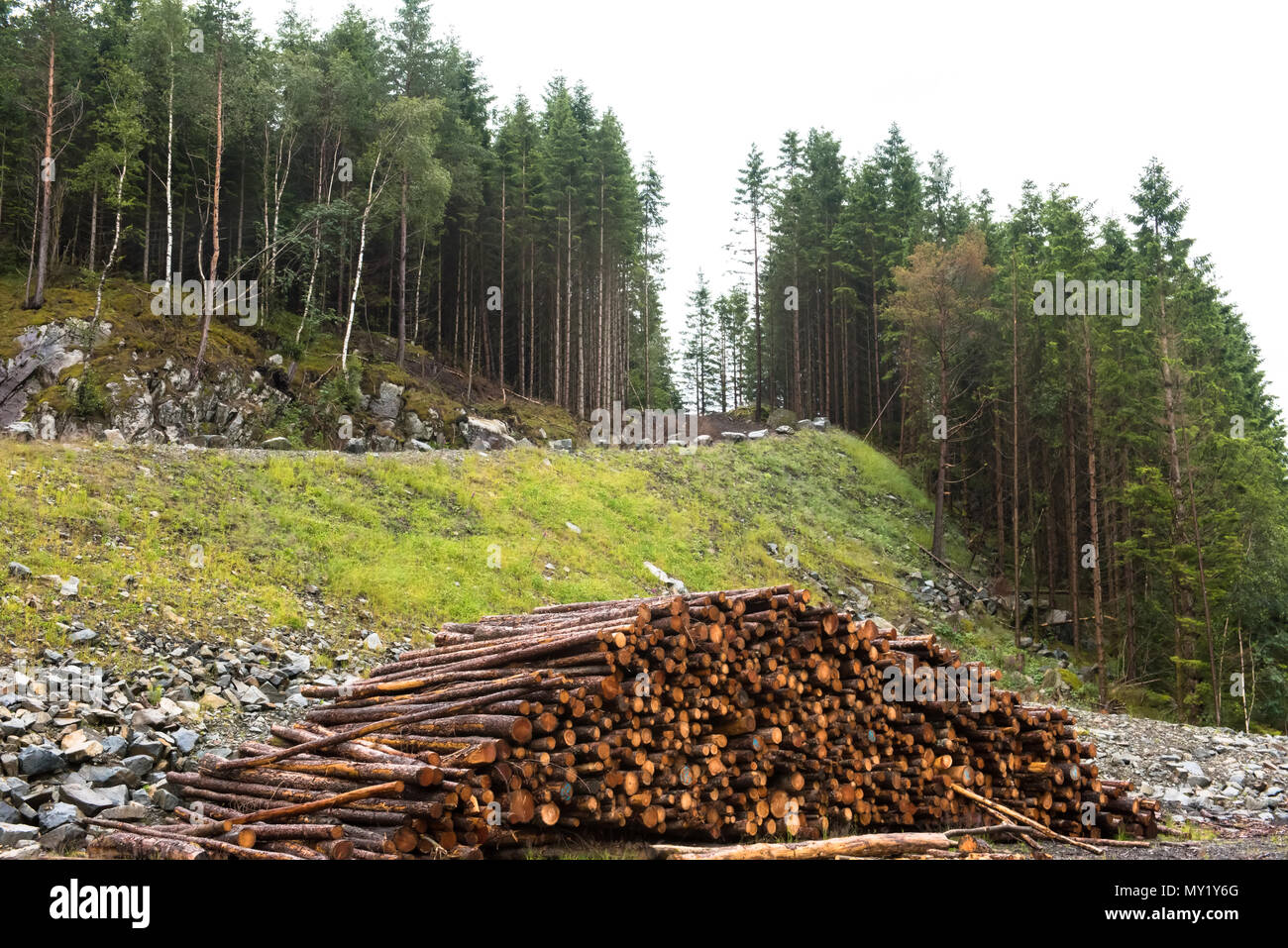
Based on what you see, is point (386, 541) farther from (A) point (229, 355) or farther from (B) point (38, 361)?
(B) point (38, 361)

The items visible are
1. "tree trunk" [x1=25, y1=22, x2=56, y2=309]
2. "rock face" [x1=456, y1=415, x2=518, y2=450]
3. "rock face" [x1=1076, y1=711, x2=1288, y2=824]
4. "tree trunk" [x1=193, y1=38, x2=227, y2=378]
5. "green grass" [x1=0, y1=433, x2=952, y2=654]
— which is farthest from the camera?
"rock face" [x1=456, y1=415, x2=518, y2=450]

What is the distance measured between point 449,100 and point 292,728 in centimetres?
4002

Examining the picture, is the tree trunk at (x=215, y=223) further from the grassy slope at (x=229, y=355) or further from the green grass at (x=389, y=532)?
the green grass at (x=389, y=532)

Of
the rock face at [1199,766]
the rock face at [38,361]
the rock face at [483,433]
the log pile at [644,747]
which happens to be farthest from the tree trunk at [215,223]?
the rock face at [1199,766]

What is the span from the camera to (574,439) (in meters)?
37.8

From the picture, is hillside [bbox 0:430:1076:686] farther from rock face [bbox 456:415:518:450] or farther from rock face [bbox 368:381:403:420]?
rock face [bbox 368:381:403:420]

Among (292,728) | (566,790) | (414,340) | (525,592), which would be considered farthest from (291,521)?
(414,340)

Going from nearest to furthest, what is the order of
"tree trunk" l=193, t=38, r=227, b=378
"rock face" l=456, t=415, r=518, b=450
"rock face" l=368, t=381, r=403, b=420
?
"tree trunk" l=193, t=38, r=227, b=378 < "rock face" l=368, t=381, r=403, b=420 < "rock face" l=456, t=415, r=518, b=450

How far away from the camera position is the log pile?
23.0 feet

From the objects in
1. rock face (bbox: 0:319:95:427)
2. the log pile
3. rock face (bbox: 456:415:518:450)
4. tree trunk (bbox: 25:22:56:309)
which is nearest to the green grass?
the log pile

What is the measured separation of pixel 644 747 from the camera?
7770mm

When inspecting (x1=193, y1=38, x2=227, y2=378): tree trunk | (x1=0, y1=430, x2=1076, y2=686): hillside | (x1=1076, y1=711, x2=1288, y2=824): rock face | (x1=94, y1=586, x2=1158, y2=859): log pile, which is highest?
(x1=193, y1=38, x2=227, y2=378): tree trunk

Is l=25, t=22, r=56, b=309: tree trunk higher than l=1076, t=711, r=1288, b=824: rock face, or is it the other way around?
l=25, t=22, r=56, b=309: tree trunk

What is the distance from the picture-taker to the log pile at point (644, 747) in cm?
700
